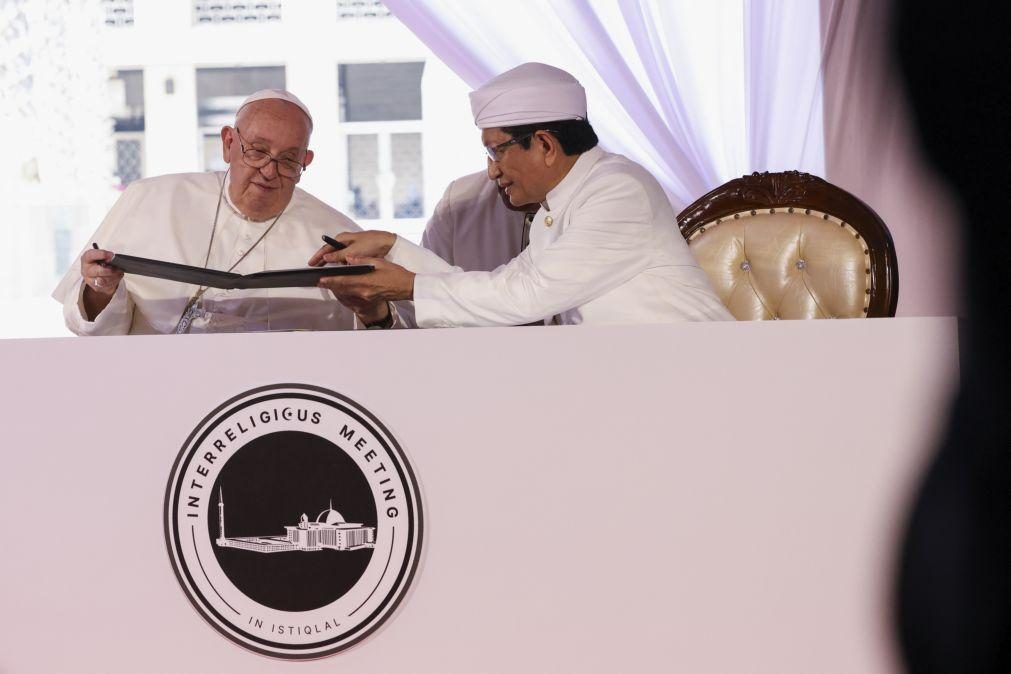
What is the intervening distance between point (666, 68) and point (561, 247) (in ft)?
4.40

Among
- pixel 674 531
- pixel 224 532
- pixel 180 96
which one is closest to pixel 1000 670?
pixel 674 531

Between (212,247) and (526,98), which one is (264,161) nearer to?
(212,247)

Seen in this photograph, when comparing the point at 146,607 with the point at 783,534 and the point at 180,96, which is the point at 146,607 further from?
the point at 180,96

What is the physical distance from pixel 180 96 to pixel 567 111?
368cm

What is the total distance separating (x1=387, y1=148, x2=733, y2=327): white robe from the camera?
1.63 meters

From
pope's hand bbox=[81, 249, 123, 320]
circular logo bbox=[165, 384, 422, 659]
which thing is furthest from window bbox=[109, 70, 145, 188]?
circular logo bbox=[165, 384, 422, 659]

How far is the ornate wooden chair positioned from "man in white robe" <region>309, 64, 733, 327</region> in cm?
53

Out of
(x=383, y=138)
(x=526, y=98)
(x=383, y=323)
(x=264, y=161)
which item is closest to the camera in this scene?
(x=526, y=98)

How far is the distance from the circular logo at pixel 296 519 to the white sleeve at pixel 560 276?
1.42 ft

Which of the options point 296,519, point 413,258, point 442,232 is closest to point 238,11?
point 442,232

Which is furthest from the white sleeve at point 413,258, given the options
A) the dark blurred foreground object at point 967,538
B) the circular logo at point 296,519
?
the dark blurred foreground object at point 967,538

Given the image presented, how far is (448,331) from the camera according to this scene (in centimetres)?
126

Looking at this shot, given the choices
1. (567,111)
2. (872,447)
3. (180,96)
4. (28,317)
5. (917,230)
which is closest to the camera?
(872,447)

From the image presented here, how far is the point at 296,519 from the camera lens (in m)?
1.25
